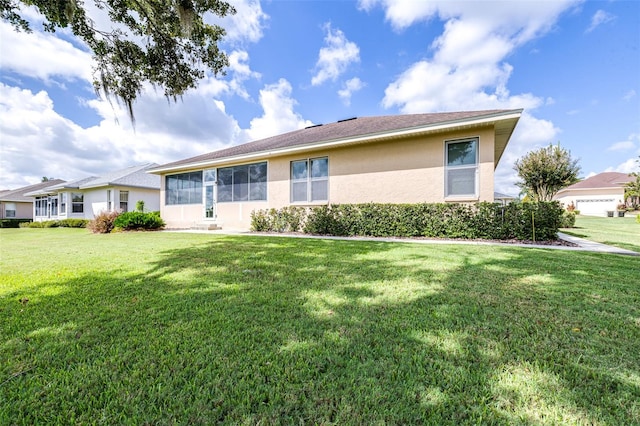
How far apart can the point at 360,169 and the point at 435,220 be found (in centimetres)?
328

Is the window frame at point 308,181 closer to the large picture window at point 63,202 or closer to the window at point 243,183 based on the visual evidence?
the window at point 243,183

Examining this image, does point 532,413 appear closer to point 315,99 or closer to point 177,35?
point 177,35

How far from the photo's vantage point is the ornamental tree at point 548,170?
16641 mm

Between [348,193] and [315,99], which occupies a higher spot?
[315,99]

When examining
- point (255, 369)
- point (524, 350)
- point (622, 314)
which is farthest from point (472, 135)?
point (255, 369)

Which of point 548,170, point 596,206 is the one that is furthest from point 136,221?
point 596,206

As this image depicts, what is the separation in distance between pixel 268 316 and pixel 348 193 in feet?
26.2

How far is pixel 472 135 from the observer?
8.23 m

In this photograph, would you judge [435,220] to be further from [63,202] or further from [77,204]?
[63,202]

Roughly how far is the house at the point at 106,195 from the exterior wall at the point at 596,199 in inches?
1692

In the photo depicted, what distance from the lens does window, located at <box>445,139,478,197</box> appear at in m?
8.24

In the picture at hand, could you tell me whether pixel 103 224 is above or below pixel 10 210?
below

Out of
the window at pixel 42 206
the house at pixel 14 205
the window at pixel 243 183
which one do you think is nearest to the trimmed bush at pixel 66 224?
the window at pixel 42 206

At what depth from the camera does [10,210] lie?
31.2 m
